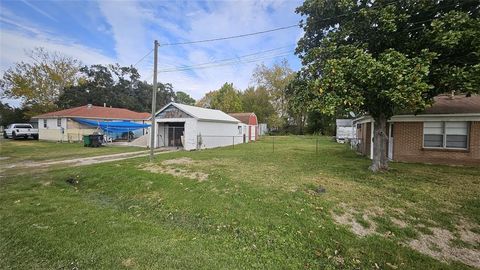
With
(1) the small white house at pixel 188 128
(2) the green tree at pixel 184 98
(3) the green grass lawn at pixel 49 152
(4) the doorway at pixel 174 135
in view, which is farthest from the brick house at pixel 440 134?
(2) the green tree at pixel 184 98

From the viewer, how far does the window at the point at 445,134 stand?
36.0 ft

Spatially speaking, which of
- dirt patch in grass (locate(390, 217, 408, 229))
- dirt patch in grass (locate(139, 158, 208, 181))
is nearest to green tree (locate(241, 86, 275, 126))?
dirt patch in grass (locate(139, 158, 208, 181))

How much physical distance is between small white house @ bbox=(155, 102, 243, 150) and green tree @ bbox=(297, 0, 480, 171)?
11302 mm

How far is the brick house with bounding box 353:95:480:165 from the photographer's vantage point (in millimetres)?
10711

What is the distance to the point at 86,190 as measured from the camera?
7926 millimetres

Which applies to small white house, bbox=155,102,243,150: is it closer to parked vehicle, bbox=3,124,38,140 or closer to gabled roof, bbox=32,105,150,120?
gabled roof, bbox=32,105,150,120

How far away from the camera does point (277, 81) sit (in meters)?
47.9

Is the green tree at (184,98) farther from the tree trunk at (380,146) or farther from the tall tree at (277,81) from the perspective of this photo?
the tree trunk at (380,146)

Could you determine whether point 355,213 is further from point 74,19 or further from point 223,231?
point 74,19

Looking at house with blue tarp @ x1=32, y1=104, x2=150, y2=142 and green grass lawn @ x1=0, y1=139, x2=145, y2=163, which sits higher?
house with blue tarp @ x1=32, y1=104, x2=150, y2=142

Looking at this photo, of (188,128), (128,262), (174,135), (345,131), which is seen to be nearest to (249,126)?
(345,131)

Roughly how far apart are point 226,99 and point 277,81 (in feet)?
34.6

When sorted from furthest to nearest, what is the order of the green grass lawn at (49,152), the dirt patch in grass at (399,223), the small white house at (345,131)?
the small white house at (345,131) < the green grass lawn at (49,152) < the dirt patch in grass at (399,223)

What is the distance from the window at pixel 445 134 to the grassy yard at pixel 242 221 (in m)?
3.24
